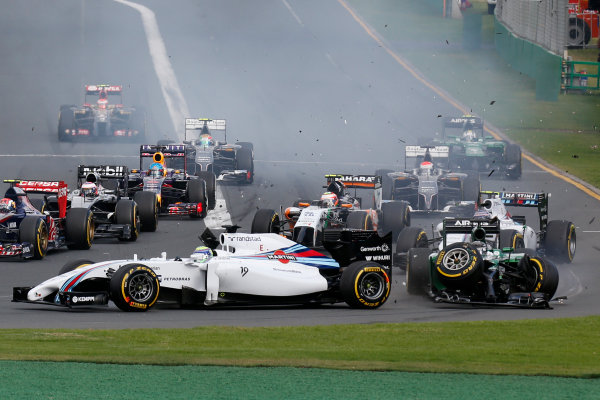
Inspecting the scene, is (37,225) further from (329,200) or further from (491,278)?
(491,278)

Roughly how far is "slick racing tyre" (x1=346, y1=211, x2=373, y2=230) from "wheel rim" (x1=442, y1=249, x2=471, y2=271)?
294 inches

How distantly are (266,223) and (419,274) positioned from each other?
6.71 m

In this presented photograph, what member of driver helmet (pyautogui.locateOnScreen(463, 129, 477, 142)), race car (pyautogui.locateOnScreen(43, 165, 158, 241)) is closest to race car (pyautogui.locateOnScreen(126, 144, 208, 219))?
race car (pyautogui.locateOnScreen(43, 165, 158, 241))

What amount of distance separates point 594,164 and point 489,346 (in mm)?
32668

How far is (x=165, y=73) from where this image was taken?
70938 millimetres

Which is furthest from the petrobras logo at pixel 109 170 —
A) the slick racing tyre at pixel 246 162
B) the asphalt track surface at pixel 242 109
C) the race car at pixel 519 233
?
the race car at pixel 519 233

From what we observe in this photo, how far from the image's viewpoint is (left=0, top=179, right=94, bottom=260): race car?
2928 cm

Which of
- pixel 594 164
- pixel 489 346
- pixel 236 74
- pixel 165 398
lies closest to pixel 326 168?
pixel 594 164

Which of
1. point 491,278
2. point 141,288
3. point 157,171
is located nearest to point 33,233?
point 141,288

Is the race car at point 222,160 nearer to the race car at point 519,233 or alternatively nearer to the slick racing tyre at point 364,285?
the race car at point 519,233

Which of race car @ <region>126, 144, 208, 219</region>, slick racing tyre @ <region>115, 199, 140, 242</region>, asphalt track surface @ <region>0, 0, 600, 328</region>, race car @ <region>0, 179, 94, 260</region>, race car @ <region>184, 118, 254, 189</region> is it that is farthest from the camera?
race car @ <region>184, 118, 254, 189</region>

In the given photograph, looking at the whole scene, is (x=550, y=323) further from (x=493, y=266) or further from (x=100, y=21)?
(x=100, y=21)

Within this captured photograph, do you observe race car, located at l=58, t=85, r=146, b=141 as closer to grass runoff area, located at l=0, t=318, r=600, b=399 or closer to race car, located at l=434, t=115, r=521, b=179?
race car, located at l=434, t=115, r=521, b=179

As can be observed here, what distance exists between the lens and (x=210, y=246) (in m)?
24.1
